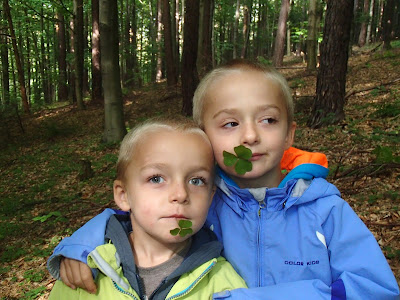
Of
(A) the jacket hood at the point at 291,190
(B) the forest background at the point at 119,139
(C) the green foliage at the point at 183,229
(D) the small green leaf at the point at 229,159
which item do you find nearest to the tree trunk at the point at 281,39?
(B) the forest background at the point at 119,139

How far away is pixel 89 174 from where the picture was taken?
274 inches

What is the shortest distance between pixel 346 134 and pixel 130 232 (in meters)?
5.68

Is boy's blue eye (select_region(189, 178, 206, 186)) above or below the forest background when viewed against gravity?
above

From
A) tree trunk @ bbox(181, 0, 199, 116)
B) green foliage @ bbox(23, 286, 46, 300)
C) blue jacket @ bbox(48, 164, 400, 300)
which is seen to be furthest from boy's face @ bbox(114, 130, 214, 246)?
tree trunk @ bbox(181, 0, 199, 116)

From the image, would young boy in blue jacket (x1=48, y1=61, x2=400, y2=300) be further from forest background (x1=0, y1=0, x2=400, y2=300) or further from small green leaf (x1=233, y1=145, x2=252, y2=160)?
forest background (x1=0, y1=0, x2=400, y2=300)

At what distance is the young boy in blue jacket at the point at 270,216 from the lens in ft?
4.57

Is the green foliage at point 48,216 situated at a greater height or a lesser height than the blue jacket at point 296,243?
lesser

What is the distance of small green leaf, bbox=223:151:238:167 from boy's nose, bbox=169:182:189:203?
23cm

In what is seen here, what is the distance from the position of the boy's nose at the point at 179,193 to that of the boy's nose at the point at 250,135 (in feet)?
1.20

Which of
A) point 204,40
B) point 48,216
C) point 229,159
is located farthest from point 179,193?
point 204,40

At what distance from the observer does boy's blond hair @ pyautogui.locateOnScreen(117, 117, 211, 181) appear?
158cm

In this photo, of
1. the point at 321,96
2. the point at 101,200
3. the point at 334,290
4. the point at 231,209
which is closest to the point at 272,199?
the point at 231,209

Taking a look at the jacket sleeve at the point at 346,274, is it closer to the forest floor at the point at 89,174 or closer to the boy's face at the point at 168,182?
the boy's face at the point at 168,182

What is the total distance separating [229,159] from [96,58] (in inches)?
580
